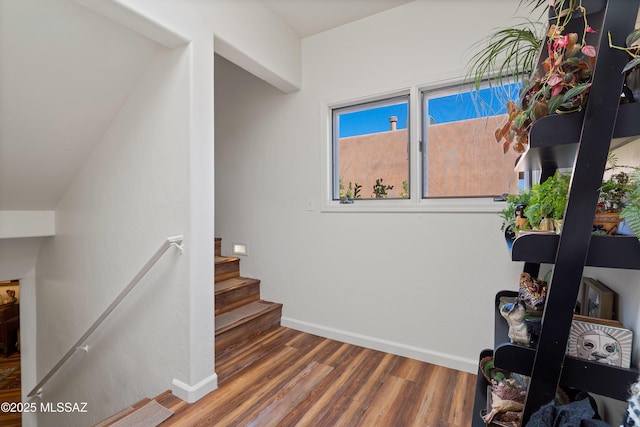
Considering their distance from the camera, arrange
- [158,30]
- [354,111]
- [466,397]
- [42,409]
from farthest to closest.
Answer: [42,409], [354,111], [466,397], [158,30]

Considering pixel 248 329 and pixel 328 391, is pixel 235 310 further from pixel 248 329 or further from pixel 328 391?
pixel 328 391

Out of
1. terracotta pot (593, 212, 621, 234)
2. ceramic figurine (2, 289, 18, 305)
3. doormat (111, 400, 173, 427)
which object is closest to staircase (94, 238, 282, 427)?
doormat (111, 400, 173, 427)

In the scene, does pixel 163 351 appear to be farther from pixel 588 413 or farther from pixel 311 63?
pixel 311 63

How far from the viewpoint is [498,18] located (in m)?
1.85

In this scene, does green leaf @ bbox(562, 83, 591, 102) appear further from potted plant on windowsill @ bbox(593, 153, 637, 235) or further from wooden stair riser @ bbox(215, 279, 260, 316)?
wooden stair riser @ bbox(215, 279, 260, 316)

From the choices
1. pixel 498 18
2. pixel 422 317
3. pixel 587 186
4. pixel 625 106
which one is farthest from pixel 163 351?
pixel 498 18

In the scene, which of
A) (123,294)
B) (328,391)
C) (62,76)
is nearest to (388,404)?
(328,391)

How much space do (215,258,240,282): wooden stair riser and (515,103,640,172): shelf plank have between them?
260 centimetres

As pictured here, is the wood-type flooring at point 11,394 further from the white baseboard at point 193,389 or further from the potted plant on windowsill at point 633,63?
the potted plant on windowsill at point 633,63

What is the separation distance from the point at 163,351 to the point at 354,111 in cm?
233

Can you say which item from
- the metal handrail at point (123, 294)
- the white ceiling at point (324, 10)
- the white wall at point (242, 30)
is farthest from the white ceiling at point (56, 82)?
the metal handrail at point (123, 294)

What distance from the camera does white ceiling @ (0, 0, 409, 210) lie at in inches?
60.7

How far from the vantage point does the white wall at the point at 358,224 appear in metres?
1.96

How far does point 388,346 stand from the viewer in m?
2.23
